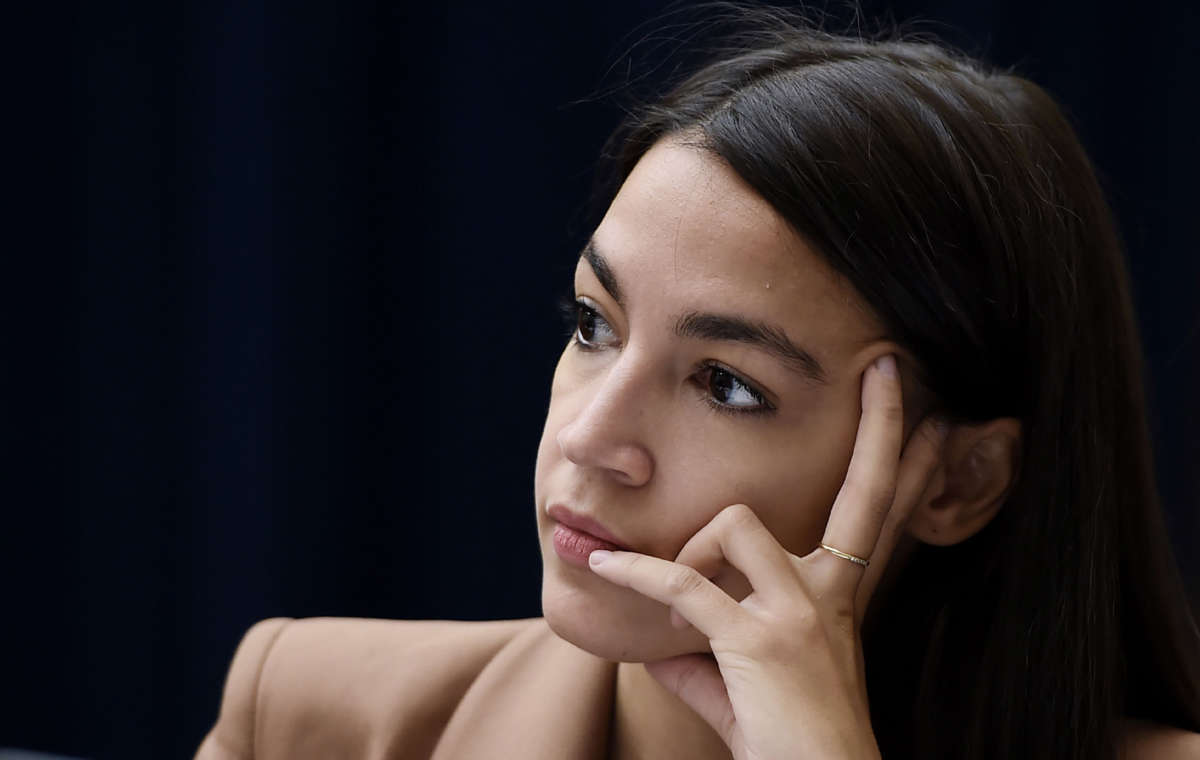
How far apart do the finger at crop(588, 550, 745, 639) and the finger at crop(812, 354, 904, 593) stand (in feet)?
0.32

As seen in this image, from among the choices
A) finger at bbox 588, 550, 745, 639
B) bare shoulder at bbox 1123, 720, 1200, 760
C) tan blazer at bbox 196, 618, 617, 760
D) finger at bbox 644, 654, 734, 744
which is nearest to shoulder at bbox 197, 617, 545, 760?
tan blazer at bbox 196, 618, 617, 760

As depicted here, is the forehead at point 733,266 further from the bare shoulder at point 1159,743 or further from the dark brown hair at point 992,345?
the bare shoulder at point 1159,743

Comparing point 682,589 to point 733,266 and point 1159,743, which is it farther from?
point 1159,743

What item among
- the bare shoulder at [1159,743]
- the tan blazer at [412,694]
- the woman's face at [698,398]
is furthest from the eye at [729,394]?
the bare shoulder at [1159,743]

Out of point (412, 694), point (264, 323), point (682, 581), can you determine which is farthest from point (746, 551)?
point (264, 323)

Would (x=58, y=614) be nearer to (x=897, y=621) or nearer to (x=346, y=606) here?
(x=346, y=606)

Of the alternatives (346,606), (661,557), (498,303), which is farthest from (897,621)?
(346,606)

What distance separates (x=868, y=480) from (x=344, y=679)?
0.59m

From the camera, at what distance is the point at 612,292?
41.1 inches

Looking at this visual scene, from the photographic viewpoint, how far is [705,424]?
102cm

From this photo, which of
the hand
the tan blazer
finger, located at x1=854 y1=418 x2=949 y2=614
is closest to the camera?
the hand

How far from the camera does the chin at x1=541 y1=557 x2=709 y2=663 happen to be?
103 cm

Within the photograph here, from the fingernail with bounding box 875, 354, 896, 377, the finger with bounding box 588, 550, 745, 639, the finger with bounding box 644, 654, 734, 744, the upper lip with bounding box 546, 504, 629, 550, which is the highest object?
the fingernail with bounding box 875, 354, 896, 377

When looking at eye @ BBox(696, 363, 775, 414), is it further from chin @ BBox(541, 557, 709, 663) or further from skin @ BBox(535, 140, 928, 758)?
chin @ BBox(541, 557, 709, 663)
